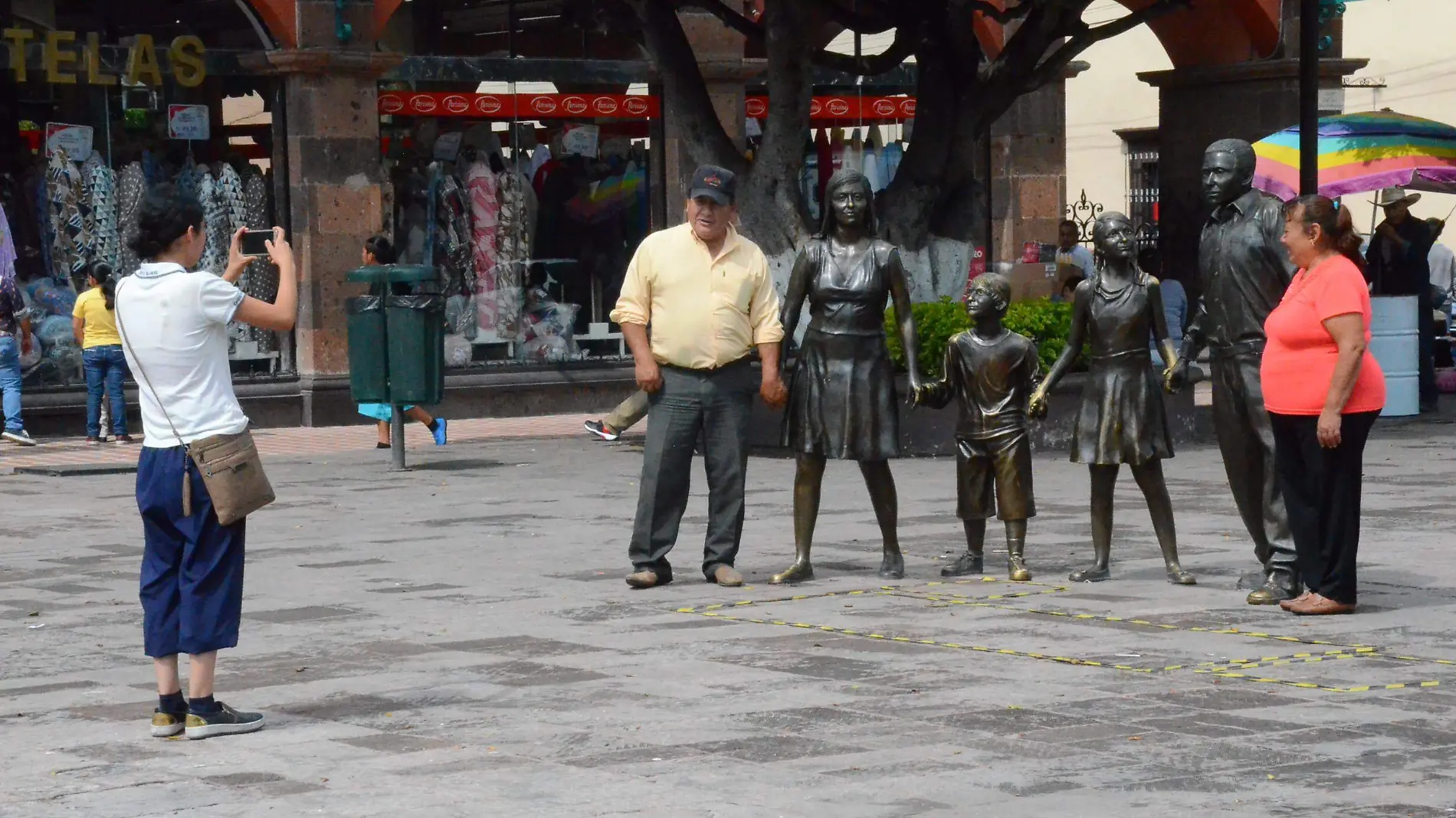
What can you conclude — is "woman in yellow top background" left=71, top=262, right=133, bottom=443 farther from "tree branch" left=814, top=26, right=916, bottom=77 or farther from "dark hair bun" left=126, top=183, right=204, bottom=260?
"dark hair bun" left=126, top=183, right=204, bottom=260

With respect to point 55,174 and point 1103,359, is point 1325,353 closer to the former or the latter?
point 1103,359

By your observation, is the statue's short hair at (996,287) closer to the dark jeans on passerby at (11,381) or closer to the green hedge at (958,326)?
the green hedge at (958,326)

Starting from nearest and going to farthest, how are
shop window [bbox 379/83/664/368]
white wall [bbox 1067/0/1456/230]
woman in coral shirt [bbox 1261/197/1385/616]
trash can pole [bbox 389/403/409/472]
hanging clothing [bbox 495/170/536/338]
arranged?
woman in coral shirt [bbox 1261/197/1385/616] → trash can pole [bbox 389/403/409/472] → shop window [bbox 379/83/664/368] → hanging clothing [bbox 495/170/536/338] → white wall [bbox 1067/0/1456/230]

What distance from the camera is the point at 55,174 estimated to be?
18844 millimetres

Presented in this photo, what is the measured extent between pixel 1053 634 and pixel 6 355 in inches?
461

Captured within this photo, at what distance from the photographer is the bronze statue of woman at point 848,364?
374 inches

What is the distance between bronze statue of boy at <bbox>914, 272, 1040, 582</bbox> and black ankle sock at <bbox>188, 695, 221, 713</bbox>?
3893 mm

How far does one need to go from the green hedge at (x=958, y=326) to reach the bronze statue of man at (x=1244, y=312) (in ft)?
19.1

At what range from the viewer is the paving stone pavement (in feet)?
18.4

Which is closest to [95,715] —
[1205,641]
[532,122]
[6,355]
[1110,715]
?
[1110,715]

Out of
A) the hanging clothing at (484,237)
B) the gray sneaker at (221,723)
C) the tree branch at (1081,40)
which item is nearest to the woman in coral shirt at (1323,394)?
the gray sneaker at (221,723)

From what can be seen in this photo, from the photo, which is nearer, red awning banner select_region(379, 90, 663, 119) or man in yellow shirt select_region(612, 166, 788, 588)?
man in yellow shirt select_region(612, 166, 788, 588)

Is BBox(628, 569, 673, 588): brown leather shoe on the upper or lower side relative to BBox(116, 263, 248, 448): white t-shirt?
lower

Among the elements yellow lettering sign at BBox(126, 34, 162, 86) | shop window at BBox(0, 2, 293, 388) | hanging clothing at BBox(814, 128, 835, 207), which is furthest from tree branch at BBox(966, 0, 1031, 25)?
yellow lettering sign at BBox(126, 34, 162, 86)
